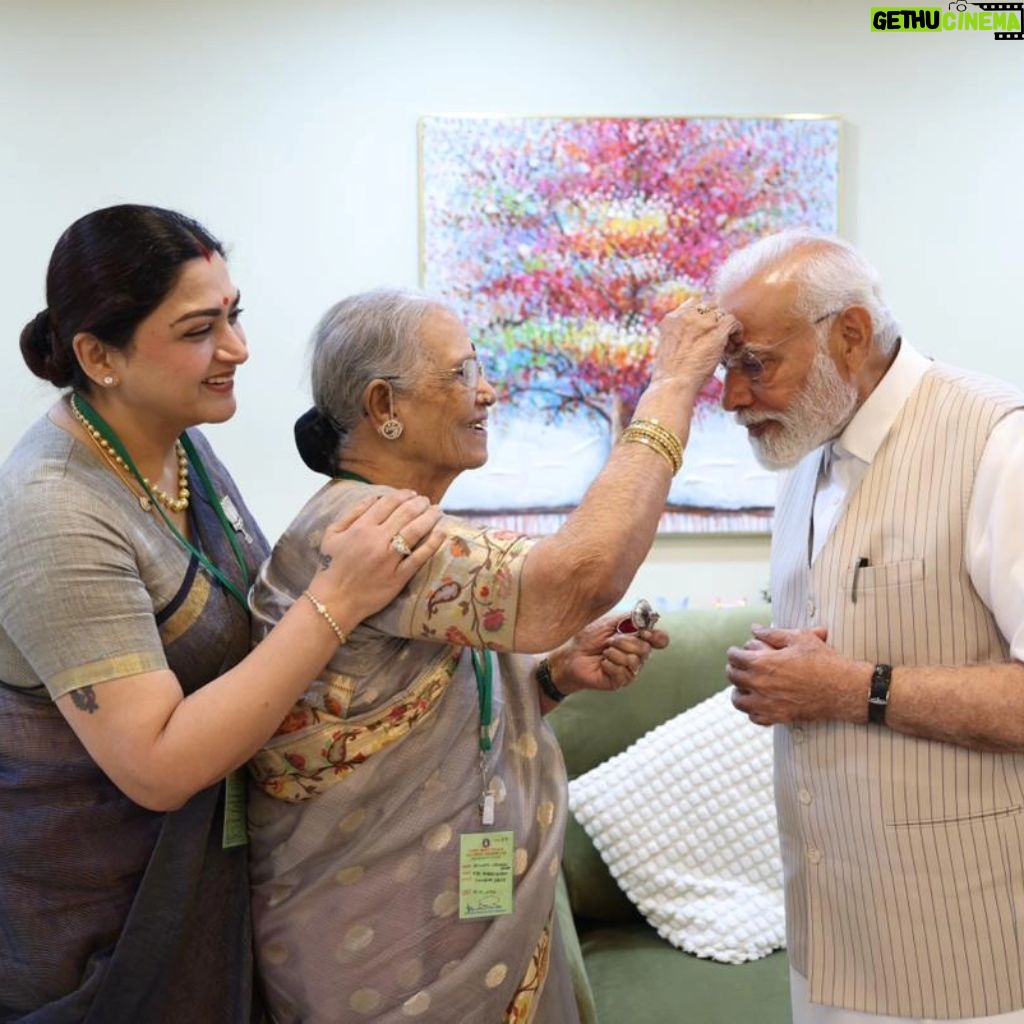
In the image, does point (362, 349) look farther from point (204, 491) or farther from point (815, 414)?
point (815, 414)

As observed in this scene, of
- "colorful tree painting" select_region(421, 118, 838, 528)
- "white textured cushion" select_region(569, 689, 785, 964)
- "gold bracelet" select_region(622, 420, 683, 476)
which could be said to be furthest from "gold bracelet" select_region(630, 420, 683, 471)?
"colorful tree painting" select_region(421, 118, 838, 528)

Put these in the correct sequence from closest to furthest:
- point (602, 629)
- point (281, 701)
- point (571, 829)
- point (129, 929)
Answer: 1. point (281, 701)
2. point (129, 929)
3. point (602, 629)
4. point (571, 829)

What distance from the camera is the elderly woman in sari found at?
1.51 m

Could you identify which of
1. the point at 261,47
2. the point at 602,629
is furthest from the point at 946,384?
the point at 261,47

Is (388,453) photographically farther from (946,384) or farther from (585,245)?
(585,245)

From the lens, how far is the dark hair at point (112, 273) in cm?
152

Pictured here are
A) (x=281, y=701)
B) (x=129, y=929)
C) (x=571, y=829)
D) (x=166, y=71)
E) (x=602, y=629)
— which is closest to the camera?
(x=281, y=701)

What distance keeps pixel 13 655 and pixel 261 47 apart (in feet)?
8.28

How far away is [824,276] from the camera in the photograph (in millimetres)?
1699

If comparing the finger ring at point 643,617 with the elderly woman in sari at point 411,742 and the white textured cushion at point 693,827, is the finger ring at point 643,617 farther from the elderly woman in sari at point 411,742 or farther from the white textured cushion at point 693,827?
the white textured cushion at point 693,827

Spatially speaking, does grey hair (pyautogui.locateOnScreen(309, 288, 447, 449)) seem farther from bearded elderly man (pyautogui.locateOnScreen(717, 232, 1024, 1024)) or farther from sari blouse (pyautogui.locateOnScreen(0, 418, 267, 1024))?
bearded elderly man (pyautogui.locateOnScreen(717, 232, 1024, 1024))

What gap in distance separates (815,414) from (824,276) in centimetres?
19

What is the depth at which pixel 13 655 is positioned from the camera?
4.91 feet

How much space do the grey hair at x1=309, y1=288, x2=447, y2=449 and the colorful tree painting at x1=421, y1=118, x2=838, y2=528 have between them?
2.00m
